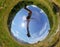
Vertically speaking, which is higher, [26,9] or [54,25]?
[26,9]

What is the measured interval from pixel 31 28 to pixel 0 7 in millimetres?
730

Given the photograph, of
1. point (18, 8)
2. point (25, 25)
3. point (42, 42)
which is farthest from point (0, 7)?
point (42, 42)

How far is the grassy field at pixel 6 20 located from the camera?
10.7 feet

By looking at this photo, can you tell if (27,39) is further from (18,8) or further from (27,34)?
(18,8)

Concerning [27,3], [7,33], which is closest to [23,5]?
[27,3]

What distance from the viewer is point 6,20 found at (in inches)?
130

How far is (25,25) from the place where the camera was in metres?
3.22

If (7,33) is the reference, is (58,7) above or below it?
above

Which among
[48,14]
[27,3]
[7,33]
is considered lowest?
[7,33]

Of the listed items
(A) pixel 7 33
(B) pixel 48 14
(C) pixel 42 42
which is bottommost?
(C) pixel 42 42

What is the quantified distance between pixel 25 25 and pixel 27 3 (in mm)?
437

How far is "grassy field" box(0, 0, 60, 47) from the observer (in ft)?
10.7

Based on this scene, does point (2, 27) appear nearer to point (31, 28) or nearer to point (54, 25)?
point (31, 28)

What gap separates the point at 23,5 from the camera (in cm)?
332
